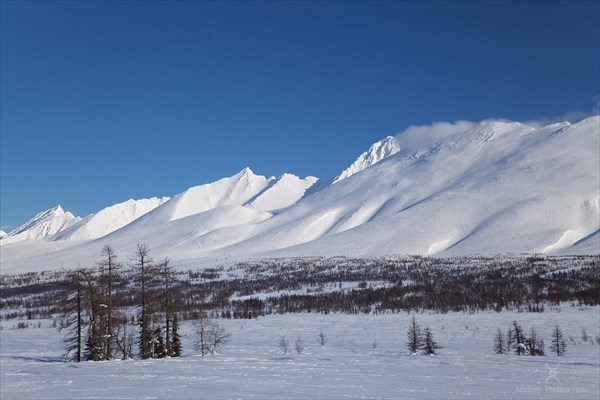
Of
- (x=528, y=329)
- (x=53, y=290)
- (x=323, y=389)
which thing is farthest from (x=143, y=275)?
(x=53, y=290)

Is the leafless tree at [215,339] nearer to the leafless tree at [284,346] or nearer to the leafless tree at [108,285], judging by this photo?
the leafless tree at [284,346]

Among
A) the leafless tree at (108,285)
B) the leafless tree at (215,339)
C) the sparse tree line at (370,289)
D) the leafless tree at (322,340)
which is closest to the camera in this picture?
the leafless tree at (108,285)

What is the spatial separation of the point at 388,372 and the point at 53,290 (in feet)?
537

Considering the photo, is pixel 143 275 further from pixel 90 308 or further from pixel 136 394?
pixel 136 394

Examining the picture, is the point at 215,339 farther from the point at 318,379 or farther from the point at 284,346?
the point at 318,379

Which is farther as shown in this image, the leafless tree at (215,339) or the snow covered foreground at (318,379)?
the leafless tree at (215,339)

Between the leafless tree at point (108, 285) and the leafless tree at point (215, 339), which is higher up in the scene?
the leafless tree at point (108, 285)

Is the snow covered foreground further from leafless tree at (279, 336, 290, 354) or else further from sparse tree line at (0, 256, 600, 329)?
sparse tree line at (0, 256, 600, 329)

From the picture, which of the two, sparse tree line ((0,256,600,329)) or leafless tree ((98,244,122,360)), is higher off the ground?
leafless tree ((98,244,122,360))

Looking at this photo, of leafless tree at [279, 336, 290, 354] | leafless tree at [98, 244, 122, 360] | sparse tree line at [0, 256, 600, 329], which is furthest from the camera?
sparse tree line at [0, 256, 600, 329]

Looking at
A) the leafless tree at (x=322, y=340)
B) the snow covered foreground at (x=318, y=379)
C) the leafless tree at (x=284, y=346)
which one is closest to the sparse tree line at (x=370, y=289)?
the leafless tree at (x=284, y=346)

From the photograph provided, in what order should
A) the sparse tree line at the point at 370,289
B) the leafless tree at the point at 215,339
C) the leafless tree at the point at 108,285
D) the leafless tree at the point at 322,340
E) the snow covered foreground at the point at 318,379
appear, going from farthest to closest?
the sparse tree line at the point at 370,289 < the leafless tree at the point at 322,340 < the leafless tree at the point at 215,339 < the leafless tree at the point at 108,285 < the snow covered foreground at the point at 318,379

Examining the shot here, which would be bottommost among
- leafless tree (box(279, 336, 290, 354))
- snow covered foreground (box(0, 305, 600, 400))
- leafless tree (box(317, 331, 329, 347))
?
leafless tree (box(317, 331, 329, 347))

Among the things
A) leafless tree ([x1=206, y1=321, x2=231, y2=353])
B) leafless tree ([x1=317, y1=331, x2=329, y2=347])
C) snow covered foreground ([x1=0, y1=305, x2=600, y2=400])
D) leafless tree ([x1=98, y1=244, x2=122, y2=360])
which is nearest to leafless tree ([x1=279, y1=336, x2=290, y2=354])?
leafless tree ([x1=317, y1=331, x2=329, y2=347])
